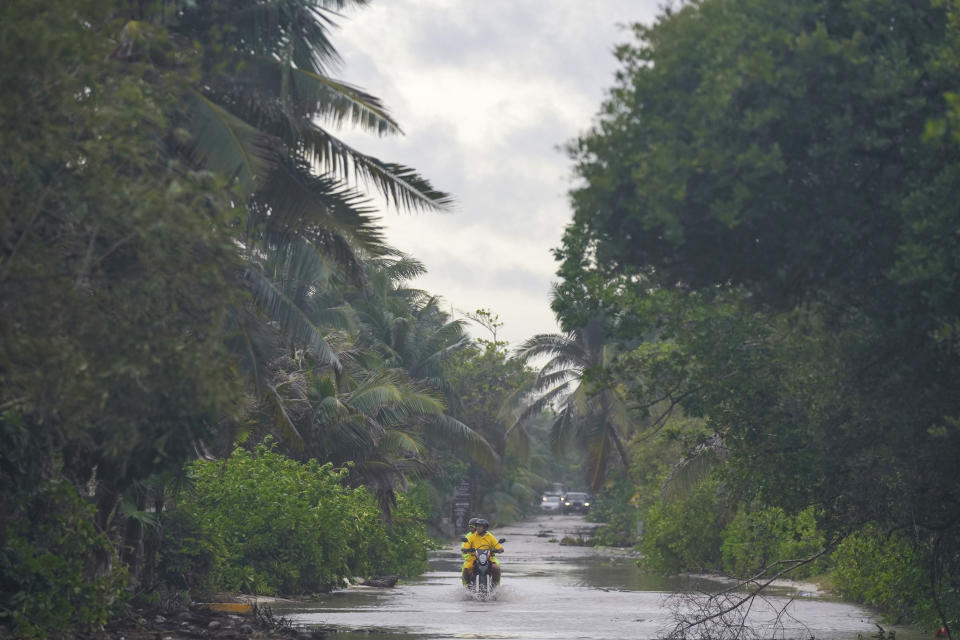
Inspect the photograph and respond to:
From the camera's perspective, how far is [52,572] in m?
11.9

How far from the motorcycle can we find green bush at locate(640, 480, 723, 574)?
10.7 meters

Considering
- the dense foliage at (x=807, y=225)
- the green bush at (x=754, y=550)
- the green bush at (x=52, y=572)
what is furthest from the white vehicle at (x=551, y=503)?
the green bush at (x=52, y=572)

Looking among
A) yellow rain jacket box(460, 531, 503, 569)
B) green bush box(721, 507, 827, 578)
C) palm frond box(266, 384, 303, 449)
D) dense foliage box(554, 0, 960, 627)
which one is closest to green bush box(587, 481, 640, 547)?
green bush box(721, 507, 827, 578)

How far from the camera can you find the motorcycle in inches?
877

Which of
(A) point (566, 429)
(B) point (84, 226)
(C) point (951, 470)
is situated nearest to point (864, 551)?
(C) point (951, 470)

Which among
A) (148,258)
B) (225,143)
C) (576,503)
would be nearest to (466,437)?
(225,143)

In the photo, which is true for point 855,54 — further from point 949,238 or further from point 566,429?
point 566,429

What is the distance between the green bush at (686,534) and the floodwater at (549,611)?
4.79 feet

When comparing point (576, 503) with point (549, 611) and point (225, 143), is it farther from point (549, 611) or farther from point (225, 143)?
point (225, 143)

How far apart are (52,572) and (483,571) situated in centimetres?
1129

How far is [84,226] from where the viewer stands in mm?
8031

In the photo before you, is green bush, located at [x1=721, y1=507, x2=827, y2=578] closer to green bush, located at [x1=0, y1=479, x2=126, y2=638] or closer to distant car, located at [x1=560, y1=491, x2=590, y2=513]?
green bush, located at [x1=0, y1=479, x2=126, y2=638]

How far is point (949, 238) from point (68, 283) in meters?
5.89

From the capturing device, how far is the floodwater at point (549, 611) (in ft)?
53.0
